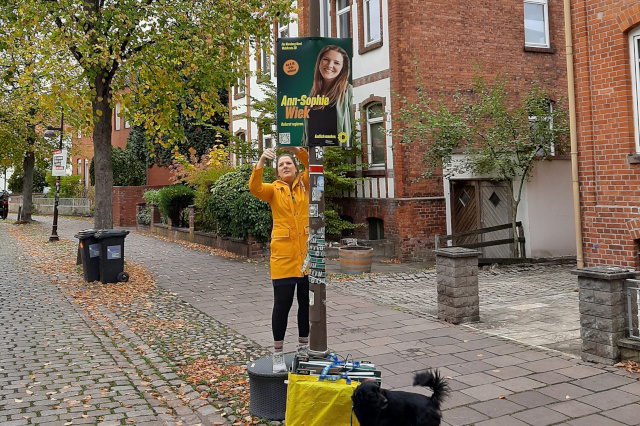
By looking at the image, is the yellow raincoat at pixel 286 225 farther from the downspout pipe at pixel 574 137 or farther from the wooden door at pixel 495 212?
the wooden door at pixel 495 212

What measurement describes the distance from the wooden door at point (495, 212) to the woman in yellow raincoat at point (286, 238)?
10.6 metres

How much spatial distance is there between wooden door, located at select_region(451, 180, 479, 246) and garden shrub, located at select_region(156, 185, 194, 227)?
425 inches

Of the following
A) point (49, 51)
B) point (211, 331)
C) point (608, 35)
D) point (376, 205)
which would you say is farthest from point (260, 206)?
point (608, 35)

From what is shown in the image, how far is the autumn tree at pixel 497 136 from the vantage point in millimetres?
13500

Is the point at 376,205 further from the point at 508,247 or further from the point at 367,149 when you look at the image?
the point at 508,247

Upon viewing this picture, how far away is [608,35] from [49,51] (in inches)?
418

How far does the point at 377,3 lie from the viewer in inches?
650

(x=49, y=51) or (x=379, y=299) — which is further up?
(x=49, y=51)

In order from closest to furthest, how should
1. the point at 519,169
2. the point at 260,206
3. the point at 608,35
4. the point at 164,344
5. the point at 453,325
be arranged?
the point at 164,344 → the point at 453,325 → the point at 608,35 → the point at 519,169 → the point at 260,206

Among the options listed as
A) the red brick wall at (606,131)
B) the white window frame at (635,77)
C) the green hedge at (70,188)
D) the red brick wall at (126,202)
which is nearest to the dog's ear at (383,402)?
the red brick wall at (606,131)

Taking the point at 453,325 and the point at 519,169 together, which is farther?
the point at 519,169

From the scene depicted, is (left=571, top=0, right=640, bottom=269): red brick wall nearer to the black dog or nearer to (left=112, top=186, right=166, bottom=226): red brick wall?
the black dog

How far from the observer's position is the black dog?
11.8ft

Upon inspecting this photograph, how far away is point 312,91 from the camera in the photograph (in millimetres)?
5043
